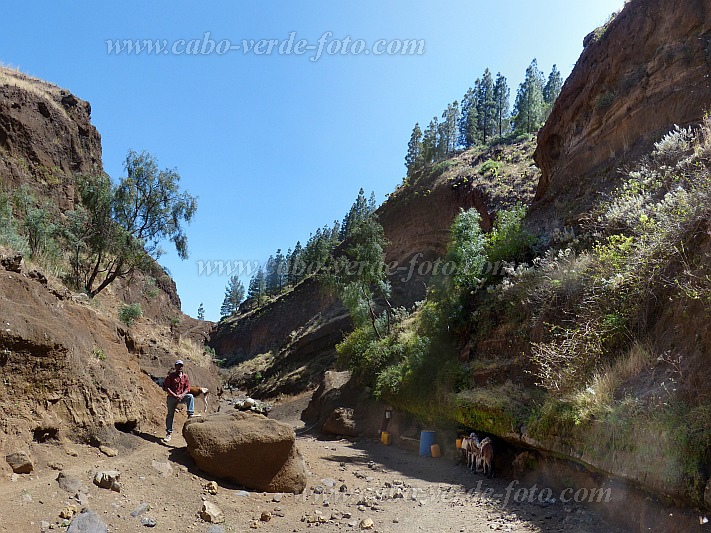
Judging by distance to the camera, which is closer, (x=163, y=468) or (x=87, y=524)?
(x=87, y=524)

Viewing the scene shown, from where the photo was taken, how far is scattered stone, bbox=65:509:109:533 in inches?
196

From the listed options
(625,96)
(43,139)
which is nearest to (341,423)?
(625,96)

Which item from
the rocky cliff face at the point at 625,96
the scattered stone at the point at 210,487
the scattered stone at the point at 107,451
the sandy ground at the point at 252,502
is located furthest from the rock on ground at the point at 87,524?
the rocky cliff face at the point at 625,96

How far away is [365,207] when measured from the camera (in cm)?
7719

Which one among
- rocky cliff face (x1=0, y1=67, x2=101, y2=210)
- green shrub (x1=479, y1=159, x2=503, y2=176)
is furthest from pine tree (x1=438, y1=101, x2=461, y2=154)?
rocky cliff face (x1=0, y1=67, x2=101, y2=210)

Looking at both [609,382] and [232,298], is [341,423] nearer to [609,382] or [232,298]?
[609,382]

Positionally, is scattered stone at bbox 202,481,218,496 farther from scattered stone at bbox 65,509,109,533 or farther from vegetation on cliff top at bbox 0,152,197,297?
vegetation on cliff top at bbox 0,152,197,297

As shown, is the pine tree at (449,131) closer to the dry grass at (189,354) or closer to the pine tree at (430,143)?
the pine tree at (430,143)

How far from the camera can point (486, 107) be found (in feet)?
217

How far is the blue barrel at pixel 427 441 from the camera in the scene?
14148 mm

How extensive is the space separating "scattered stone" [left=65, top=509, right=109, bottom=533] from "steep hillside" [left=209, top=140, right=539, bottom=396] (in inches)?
1282

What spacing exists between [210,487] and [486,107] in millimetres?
67544

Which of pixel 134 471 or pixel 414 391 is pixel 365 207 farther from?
pixel 134 471

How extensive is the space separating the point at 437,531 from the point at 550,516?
68.3 inches
